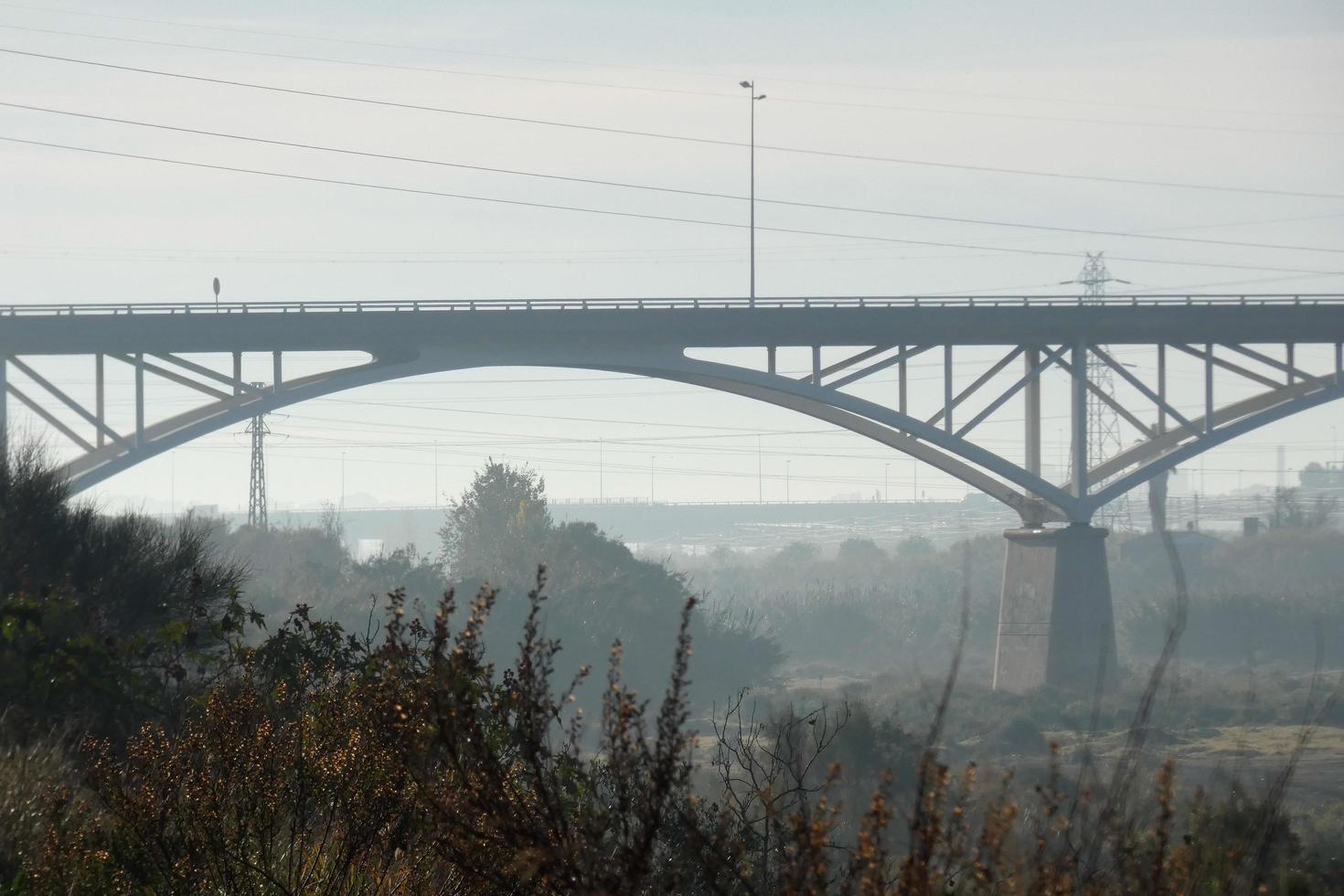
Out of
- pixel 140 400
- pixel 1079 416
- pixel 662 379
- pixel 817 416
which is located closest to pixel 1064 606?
pixel 1079 416

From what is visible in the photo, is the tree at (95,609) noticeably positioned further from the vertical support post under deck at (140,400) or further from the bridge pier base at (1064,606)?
the bridge pier base at (1064,606)

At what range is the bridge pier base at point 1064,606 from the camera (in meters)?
43.5

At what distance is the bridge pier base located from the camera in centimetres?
4353

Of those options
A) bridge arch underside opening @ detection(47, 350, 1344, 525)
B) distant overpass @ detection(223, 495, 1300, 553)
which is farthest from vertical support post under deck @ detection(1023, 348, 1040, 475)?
distant overpass @ detection(223, 495, 1300, 553)

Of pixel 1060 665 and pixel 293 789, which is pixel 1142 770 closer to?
pixel 1060 665

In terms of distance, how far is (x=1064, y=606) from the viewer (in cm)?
4397

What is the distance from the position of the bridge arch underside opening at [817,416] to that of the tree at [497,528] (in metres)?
18.7

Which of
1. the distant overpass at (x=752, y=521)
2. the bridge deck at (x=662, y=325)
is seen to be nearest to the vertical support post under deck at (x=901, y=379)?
the bridge deck at (x=662, y=325)

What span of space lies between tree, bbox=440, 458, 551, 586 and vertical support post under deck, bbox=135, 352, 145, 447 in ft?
71.9

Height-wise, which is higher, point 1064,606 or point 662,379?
point 662,379

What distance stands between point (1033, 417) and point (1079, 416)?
202cm

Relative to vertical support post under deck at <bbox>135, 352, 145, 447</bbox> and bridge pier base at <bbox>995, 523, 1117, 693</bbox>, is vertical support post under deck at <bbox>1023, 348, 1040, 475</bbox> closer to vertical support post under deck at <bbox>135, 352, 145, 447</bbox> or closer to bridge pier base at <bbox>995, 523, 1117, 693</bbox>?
bridge pier base at <bbox>995, 523, 1117, 693</bbox>

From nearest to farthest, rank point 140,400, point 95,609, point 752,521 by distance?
1. point 95,609
2. point 140,400
3. point 752,521

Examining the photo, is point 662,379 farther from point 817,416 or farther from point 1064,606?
point 1064,606
